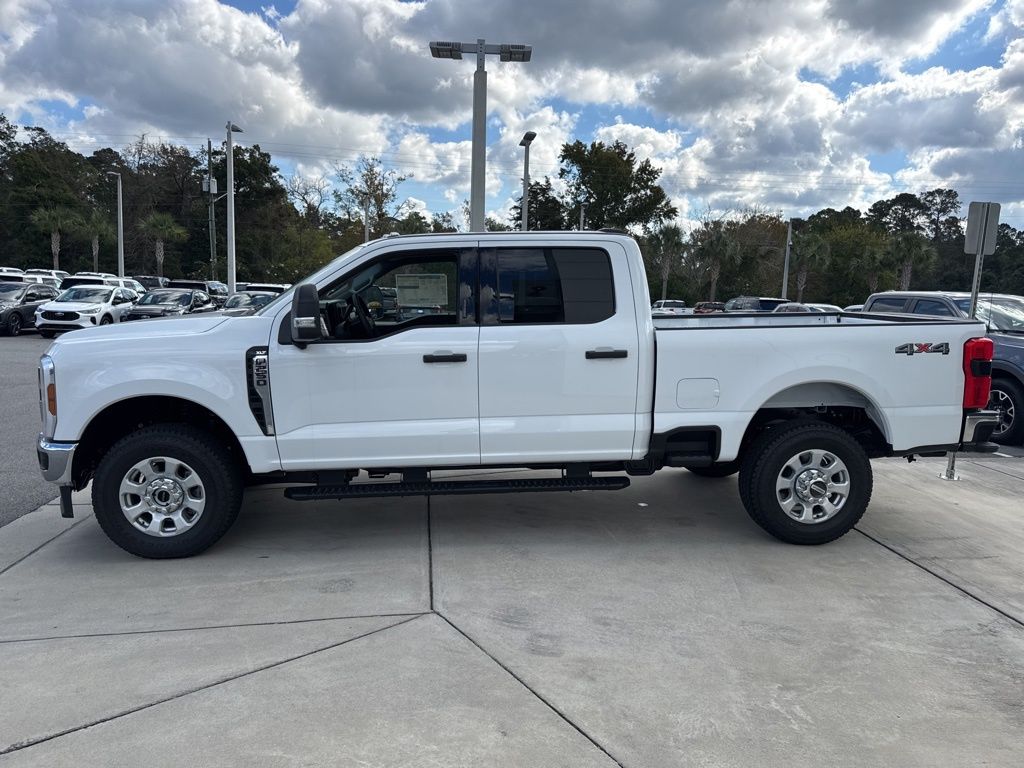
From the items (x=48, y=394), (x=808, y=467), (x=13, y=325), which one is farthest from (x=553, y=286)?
(x=13, y=325)

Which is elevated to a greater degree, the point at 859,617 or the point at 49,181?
the point at 49,181

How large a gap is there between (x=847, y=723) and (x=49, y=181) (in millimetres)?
67814

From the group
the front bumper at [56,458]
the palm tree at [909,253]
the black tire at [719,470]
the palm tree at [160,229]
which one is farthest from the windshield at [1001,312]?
the palm tree at [160,229]

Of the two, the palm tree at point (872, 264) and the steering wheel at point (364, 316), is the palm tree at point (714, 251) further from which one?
the steering wheel at point (364, 316)

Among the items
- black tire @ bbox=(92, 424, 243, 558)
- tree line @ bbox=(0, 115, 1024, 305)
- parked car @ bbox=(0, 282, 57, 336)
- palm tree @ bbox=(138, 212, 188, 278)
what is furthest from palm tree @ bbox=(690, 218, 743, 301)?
black tire @ bbox=(92, 424, 243, 558)

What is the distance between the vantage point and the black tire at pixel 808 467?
5.25 m

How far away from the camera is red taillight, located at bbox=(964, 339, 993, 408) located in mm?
5234

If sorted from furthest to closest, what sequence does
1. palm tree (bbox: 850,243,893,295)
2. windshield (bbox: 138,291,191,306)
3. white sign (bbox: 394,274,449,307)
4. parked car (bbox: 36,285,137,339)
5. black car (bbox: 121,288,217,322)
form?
1. palm tree (bbox: 850,243,893,295)
2. windshield (bbox: 138,291,191,306)
3. black car (bbox: 121,288,217,322)
4. parked car (bbox: 36,285,137,339)
5. white sign (bbox: 394,274,449,307)

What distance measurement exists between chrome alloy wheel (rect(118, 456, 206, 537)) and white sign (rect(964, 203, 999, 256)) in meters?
8.47

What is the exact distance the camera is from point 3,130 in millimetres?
61938

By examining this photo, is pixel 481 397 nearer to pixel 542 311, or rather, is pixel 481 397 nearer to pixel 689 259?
pixel 542 311

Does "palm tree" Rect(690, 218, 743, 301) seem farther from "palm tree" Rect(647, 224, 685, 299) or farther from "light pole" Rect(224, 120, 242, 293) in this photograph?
"light pole" Rect(224, 120, 242, 293)

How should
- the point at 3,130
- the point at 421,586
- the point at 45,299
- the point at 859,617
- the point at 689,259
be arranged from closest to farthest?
the point at 859,617, the point at 421,586, the point at 45,299, the point at 689,259, the point at 3,130

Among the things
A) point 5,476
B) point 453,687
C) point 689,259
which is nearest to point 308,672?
point 453,687
